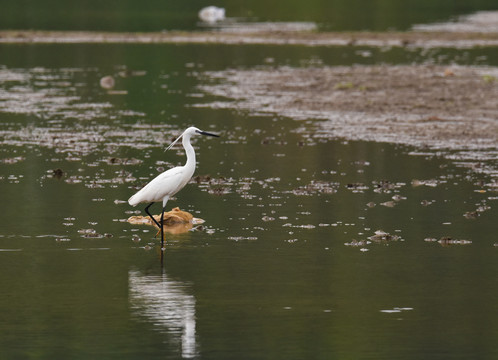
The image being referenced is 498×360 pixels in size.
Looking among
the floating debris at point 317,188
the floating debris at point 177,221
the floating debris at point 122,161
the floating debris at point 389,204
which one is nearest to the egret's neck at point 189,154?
the floating debris at point 177,221

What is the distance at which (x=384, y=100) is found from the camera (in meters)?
32.9

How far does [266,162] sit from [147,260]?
8614 mm

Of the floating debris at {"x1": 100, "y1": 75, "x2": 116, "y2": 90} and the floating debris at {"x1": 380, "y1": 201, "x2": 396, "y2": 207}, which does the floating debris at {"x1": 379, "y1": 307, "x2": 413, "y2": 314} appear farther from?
the floating debris at {"x1": 100, "y1": 75, "x2": 116, "y2": 90}

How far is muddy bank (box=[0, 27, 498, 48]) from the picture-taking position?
182 ft

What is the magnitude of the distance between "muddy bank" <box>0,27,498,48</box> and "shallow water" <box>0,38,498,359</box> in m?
26.5

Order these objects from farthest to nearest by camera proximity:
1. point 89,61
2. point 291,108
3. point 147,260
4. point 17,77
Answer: point 89,61 < point 17,77 < point 291,108 < point 147,260

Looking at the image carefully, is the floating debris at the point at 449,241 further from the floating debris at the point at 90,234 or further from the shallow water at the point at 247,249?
the floating debris at the point at 90,234

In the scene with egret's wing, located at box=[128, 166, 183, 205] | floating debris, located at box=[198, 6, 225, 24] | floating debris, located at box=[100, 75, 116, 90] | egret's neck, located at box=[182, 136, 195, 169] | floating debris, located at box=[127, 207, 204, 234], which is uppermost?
floating debris, located at box=[198, 6, 225, 24]

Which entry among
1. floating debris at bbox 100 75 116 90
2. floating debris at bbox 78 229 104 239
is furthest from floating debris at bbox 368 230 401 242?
floating debris at bbox 100 75 116 90

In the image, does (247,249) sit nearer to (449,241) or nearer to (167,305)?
(449,241)

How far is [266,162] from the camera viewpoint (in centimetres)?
2394

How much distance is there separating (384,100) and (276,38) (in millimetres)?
26131

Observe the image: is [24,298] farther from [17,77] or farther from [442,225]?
[17,77]

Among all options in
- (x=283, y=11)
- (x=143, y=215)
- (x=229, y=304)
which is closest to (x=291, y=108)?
(x=143, y=215)
